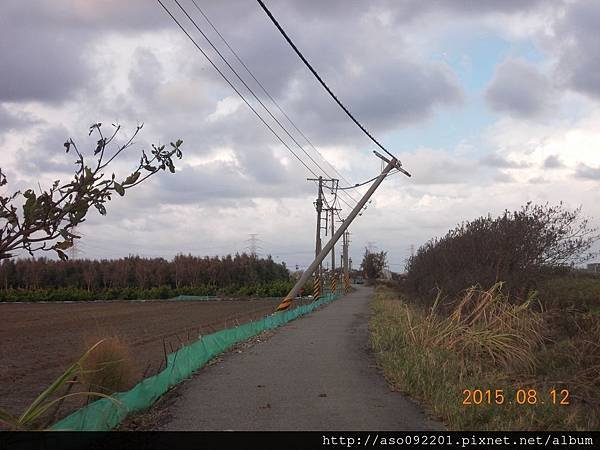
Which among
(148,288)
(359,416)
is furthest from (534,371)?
(148,288)

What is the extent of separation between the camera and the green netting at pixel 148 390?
21.6 feet

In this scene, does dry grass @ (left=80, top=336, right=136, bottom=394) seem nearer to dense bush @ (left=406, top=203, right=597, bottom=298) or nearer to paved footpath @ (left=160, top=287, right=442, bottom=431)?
paved footpath @ (left=160, top=287, right=442, bottom=431)

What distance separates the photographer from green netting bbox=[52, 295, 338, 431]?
21.6ft

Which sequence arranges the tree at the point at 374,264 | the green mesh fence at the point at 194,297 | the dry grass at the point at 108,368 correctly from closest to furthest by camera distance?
the dry grass at the point at 108,368
the green mesh fence at the point at 194,297
the tree at the point at 374,264

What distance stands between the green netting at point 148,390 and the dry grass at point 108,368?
36 cm

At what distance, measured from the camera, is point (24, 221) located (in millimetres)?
4164

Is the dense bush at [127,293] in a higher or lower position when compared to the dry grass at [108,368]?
higher

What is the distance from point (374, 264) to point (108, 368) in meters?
118
